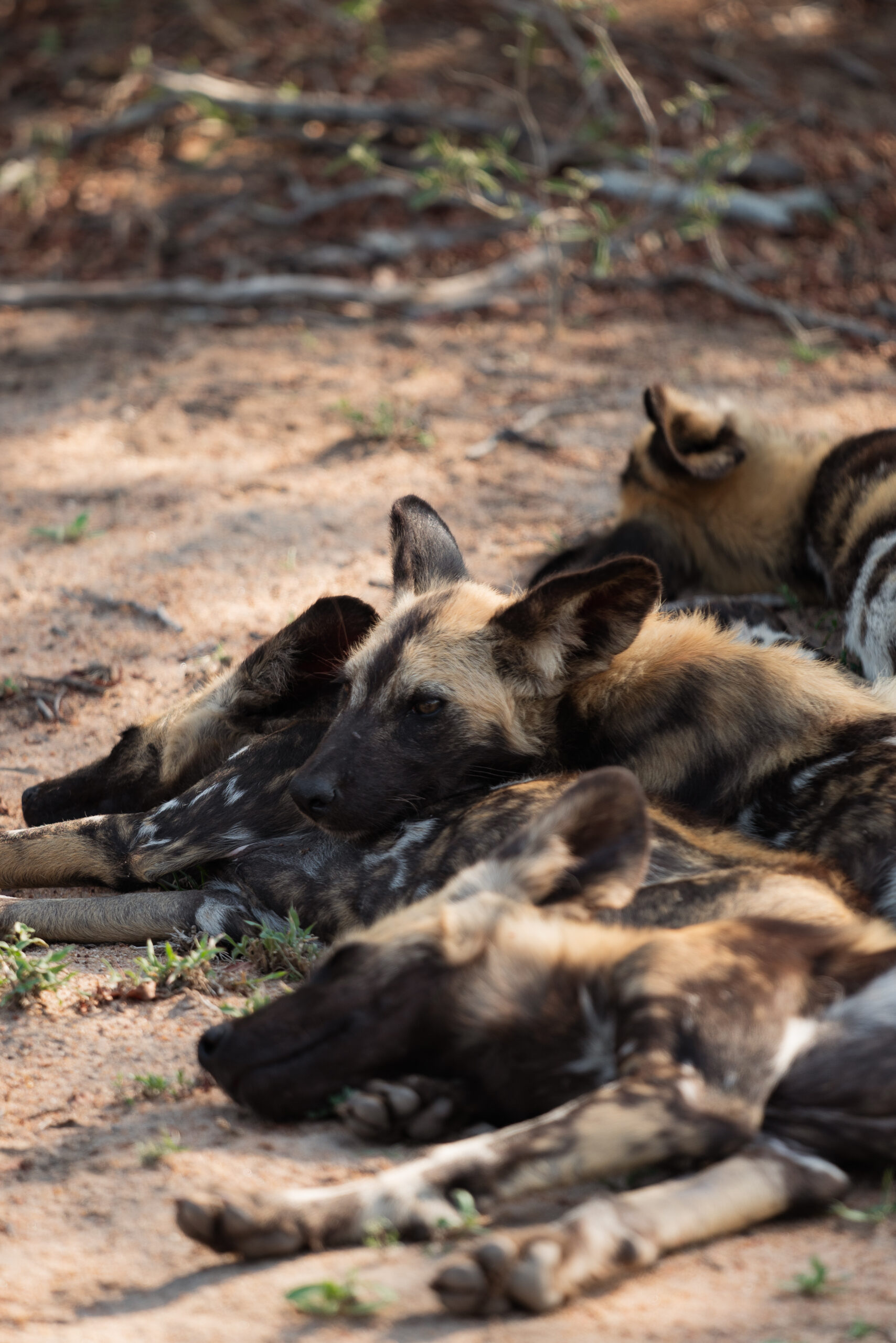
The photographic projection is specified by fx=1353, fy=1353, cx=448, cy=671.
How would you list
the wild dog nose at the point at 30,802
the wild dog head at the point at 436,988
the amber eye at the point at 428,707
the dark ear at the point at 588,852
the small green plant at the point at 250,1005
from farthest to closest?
1. the wild dog nose at the point at 30,802
2. the amber eye at the point at 428,707
3. the small green plant at the point at 250,1005
4. the dark ear at the point at 588,852
5. the wild dog head at the point at 436,988

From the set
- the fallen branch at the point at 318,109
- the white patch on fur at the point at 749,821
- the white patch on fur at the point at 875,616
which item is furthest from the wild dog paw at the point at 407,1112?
the fallen branch at the point at 318,109

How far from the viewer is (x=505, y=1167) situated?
6.17 ft

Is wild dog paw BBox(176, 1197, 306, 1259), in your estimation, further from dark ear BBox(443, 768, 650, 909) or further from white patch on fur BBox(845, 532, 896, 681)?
white patch on fur BBox(845, 532, 896, 681)

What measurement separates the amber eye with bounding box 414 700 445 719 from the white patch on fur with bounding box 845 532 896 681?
4.71 ft

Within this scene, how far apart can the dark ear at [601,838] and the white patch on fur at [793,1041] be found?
0.36 m

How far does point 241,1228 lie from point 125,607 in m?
3.01

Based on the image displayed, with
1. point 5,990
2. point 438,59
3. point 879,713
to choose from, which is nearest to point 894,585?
point 879,713

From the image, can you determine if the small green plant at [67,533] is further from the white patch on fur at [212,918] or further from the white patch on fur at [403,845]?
the white patch on fur at [403,845]

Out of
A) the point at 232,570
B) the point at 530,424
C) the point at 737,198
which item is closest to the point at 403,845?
the point at 232,570

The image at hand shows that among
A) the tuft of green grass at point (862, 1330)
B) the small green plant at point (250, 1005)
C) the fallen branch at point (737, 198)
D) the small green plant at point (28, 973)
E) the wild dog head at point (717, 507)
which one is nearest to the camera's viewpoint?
the tuft of green grass at point (862, 1330)

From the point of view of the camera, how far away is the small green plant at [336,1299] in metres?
1.66

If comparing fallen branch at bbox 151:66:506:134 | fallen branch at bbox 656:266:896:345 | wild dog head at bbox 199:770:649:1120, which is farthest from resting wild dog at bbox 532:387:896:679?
fallen branch at bbox 151:66:506:134

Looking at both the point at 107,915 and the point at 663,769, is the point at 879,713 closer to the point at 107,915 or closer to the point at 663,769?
the point at 663,769

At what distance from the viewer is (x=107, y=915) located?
297cm
